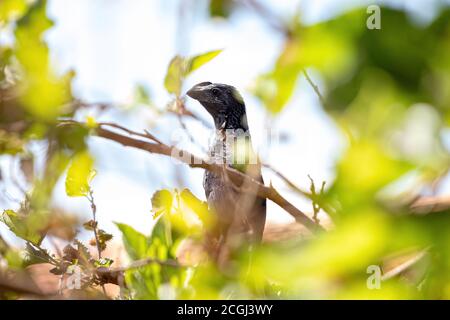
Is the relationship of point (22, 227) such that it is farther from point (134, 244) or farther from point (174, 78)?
point (174, 78)

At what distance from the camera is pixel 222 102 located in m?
5.62

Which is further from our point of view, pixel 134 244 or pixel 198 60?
pixel 198 60

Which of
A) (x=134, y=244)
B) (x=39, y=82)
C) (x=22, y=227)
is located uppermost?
(x=39, y=82)

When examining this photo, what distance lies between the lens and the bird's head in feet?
18.3

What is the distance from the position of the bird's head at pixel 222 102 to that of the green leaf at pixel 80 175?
380 centimetres

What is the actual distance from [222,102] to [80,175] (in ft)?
13.1

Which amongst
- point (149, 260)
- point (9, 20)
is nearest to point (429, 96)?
point (149, 260)

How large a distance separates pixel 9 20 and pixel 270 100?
3.63 ft

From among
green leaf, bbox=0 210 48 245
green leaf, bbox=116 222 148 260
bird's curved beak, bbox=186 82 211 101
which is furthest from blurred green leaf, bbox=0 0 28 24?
bird's curved beak, bbox=186 82 211 101

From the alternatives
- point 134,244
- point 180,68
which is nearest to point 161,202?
point 134,244

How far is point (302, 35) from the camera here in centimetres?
82

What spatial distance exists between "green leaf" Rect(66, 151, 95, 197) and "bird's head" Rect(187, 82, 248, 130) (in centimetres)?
380

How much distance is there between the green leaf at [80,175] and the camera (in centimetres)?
162
